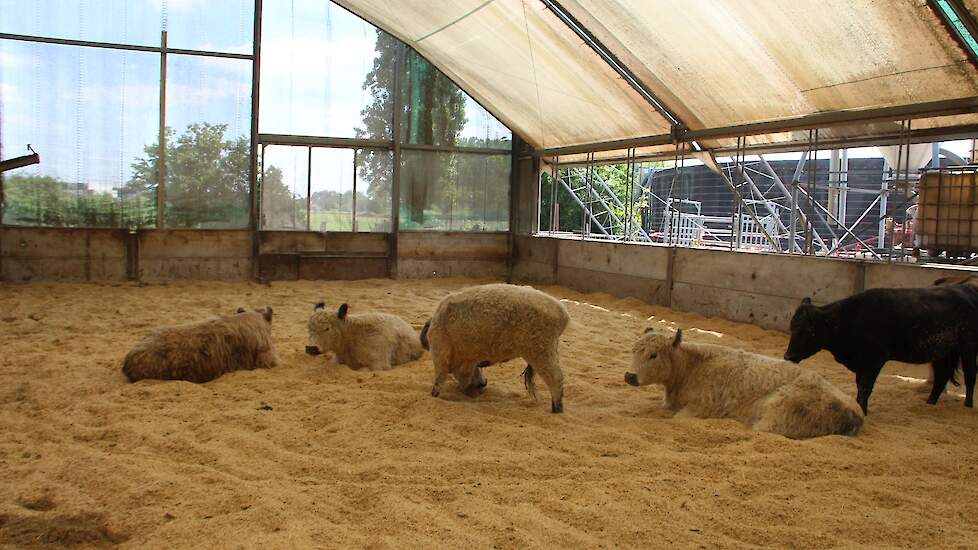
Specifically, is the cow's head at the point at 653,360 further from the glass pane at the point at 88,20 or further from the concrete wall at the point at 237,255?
the glass pane at the point at 88,20

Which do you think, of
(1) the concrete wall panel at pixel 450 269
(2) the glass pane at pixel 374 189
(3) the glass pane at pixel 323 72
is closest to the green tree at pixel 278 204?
(3) the glass pane at pixel 323 72

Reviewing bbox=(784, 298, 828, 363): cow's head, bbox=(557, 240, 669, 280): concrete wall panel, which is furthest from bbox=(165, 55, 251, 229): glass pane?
bbox=(784, 298, 828, 363): cow's head

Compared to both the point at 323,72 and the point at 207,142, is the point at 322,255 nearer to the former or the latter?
the point at 207,142

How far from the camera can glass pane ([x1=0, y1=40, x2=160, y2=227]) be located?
1284cm

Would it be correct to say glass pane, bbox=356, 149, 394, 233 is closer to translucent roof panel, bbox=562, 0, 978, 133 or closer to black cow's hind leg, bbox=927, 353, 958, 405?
translucent roof panel, bbox=562, 0, 978, 133

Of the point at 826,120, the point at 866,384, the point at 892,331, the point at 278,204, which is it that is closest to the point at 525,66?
the point at 826,120

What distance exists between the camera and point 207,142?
13953mm

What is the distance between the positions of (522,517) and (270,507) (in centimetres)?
121

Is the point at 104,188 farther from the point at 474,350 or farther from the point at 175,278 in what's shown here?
the point at 474,350

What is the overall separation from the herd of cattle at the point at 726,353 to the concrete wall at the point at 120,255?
25.3 ft

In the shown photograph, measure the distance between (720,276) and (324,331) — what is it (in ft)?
20.1

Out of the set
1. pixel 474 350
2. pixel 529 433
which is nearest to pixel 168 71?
pixel 474 350

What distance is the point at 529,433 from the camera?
4.88 metres

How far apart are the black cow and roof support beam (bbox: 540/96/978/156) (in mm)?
2645
